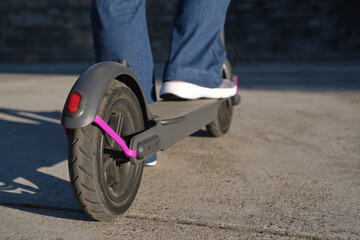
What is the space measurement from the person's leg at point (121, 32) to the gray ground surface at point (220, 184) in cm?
43

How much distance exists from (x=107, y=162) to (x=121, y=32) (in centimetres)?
52

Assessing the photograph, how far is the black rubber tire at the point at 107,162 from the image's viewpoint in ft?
3.34

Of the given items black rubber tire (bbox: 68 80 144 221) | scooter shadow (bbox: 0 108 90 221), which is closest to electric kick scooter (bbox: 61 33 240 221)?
black rubber tire (bbox: 68 80 144 221)

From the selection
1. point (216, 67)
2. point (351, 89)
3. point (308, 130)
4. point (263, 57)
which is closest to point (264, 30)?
point (263, 57)

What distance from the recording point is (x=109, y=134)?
1.06 m

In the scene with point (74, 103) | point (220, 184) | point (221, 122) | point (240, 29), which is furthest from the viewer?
point (240, 29)

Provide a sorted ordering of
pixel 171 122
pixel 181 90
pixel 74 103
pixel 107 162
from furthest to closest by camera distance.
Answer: pixel 181 90
pixel 171 122
pixel 107 162
pixel 74 103

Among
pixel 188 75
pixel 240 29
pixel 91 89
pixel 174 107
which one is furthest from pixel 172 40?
pixel 240 29

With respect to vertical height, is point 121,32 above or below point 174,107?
above

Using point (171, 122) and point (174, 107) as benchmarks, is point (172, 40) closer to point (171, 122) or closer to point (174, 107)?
point (174, 107)

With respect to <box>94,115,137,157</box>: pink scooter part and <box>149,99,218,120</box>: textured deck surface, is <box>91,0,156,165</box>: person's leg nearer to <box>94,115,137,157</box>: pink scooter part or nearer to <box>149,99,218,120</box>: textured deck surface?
<box>149,99,218,120</box>: textured deck surface

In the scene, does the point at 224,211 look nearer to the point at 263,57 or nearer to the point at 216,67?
the point at 216,67

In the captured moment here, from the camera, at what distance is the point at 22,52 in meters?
9.26

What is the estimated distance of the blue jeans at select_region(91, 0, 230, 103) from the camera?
1.45 metres
